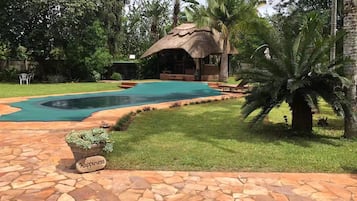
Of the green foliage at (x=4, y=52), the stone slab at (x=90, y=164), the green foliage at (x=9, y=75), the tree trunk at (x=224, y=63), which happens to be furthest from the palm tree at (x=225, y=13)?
the stone slab at (x=90, y=164)

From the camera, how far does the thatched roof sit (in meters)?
25.6

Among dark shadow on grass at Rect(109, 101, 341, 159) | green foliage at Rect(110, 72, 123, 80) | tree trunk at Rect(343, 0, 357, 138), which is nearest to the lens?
tree trunk at Rect(343, 0, 357, 138)

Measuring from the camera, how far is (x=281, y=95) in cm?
732

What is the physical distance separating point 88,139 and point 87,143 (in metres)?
0.10

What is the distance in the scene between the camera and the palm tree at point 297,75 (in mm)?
6867

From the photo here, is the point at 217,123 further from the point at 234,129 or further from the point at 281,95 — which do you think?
the point at 281,95

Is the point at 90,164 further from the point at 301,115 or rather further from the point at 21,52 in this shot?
the point at 21,52

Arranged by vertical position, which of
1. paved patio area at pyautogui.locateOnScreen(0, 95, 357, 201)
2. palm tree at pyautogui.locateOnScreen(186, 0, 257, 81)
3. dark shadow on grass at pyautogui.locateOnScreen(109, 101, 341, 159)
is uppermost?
palm tree at pyautogui.locateOnScreen(186, 0, 257, 81)

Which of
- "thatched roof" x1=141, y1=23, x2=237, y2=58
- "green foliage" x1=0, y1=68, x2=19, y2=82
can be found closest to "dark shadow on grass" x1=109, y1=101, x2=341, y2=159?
"thatched roof" x1=141, y1=23, x2=237, y2=58

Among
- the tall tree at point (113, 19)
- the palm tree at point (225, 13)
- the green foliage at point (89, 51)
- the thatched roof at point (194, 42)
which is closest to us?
the palm tree at point (225, 13)

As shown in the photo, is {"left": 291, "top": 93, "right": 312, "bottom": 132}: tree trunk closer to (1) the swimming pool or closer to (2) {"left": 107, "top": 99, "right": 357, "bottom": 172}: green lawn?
(2) {"left": 107, "top": 99, "right": 357, "bottom": 172}: green lawn

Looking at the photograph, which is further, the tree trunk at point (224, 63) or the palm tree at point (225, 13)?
the tree trunk at point (224, 63)

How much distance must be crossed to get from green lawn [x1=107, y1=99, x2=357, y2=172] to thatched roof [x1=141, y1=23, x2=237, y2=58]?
16.4 meters

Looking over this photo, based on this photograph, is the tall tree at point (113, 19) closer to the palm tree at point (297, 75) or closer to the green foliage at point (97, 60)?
the green foliage at point (97, 60)
